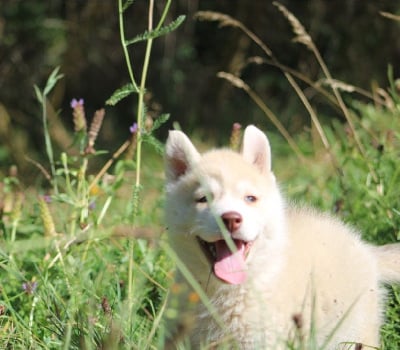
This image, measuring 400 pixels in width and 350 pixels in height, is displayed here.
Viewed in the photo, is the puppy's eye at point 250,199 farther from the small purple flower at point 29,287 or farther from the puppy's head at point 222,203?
the small purple flower at point 29,287

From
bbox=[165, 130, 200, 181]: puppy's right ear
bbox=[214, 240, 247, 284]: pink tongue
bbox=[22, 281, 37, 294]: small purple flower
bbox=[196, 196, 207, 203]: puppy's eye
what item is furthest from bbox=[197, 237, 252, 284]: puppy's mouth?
bbox=[22, 281, 37, 294]: small purple flower

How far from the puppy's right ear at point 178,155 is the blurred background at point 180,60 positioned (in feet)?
16.2

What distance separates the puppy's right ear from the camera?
148 inches

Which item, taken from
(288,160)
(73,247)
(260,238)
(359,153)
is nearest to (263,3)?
(288,160)

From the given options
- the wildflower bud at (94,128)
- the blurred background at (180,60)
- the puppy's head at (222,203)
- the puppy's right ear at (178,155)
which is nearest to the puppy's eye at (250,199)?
the puppy's head at (222,203)

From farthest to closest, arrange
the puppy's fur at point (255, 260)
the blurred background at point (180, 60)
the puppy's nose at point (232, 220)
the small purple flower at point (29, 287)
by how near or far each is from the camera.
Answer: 1. the blurred background at point (180, 60)
2. the small purple flower at point (29, 287)
3. the puppy's fur at point (255, 260)
4. the puppy's nose at point (232, 220)

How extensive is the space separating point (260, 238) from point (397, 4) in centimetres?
554

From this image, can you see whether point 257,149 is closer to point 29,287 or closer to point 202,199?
point 202,199

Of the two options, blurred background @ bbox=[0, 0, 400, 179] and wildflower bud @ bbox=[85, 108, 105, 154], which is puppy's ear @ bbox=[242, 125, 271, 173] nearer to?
wildflower bud @ bbox=[85, 108, 105, 154]

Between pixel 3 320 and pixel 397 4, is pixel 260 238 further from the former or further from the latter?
pixel 397 4

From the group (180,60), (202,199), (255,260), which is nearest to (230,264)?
(255,260)

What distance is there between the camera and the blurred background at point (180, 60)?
917cm

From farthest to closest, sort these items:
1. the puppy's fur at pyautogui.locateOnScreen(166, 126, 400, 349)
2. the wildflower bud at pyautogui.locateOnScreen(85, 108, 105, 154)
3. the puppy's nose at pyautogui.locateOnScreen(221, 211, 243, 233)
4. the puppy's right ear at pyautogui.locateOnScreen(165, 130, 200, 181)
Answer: the wildflower bud at pyautogui.locateOnScreen(85, 108, 105, 154)
the puppy's right ear at pyautogui.locateOnScreen(165, 130, 200, 181)
the puppy's fur at pyautogui.locateOnScreen(166, 126, 400, 349)
the puppy's nose at pyautogui.locateOnScreen(221, 211, 243, 233)

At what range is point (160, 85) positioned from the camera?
1030 centimetres
